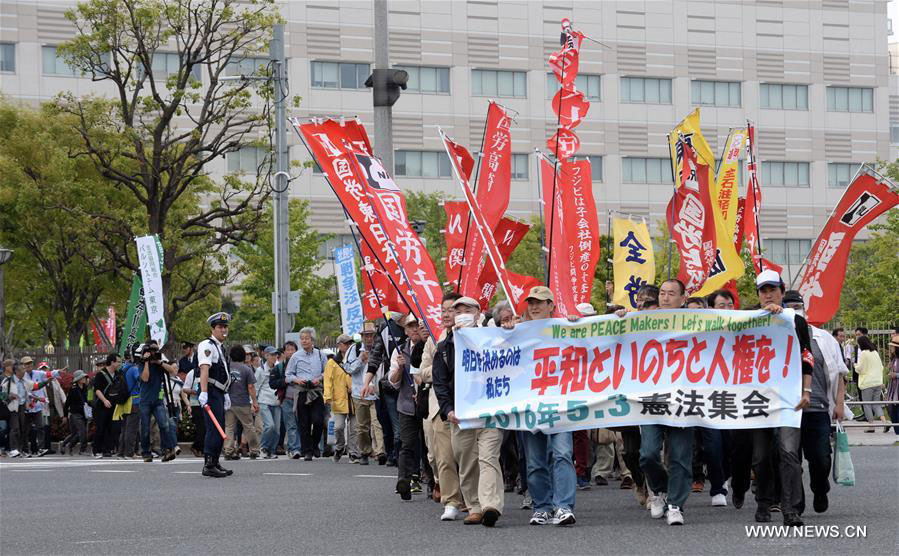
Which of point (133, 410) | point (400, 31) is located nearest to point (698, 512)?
point (133, 410)

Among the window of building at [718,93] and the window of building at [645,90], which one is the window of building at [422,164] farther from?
the window of building at [718,93]

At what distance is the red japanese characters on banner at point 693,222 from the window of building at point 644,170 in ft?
151

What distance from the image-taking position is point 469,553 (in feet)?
29.4

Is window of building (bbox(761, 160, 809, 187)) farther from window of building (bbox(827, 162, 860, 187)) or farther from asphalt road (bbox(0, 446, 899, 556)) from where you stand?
asphalt road (bbox(0, 446, 899, 556))

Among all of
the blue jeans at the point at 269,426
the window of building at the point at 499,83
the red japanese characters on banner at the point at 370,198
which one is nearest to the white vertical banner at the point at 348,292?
the blue jeans at the point at 269,426

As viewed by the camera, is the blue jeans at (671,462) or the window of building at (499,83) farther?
the window of building at (499,83)

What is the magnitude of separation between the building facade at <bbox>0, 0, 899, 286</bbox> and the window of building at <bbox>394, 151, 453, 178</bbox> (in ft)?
0.21

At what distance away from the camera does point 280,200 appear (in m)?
26.8

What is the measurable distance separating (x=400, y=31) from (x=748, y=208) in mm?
42353

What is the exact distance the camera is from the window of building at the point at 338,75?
58281mm

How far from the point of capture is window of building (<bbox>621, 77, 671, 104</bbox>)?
2473 inches

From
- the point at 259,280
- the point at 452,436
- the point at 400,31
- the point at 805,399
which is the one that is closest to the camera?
the point at 805,399

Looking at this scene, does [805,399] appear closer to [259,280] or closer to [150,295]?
[150,295]

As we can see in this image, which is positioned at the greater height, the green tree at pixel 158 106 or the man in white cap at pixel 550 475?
the green tree at pixel 158 106
